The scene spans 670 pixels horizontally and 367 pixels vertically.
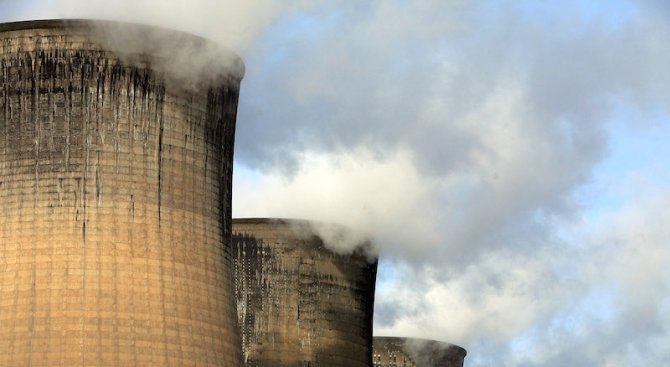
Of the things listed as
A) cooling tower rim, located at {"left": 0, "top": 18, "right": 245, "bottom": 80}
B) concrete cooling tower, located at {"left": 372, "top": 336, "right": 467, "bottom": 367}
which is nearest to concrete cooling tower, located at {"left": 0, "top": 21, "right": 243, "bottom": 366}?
cooling tower rim, located at {"left": 0, "top": 18, "right": 245, "bottom": 80}

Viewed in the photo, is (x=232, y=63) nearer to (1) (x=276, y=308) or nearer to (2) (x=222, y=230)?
(2) (x=222, y=230)

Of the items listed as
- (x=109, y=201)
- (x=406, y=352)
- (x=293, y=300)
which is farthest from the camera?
(x=406, y=352)

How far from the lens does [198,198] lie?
17.8m

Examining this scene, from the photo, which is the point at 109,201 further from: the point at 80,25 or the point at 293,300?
the point at 293,300

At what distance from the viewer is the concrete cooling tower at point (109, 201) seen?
16734 millimetres

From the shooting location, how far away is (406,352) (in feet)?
121

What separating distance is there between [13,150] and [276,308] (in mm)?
8139

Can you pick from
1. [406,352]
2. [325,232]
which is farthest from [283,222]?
[406,352]

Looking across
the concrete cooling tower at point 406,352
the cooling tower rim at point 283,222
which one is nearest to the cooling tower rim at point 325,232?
the cooling tower rim at point 283,222

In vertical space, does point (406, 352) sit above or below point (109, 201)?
above

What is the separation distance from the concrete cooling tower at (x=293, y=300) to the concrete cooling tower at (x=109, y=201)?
6.36 metres

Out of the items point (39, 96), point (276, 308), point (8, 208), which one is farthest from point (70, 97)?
point (276, 308)

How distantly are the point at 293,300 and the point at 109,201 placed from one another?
7.98 m

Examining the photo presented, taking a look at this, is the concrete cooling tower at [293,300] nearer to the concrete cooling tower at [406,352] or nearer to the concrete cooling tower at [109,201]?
the concrete cooling tower at [109,201]
